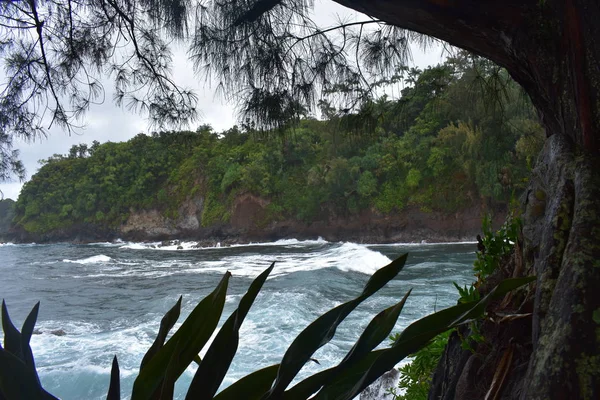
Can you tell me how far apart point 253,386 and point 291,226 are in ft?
71.3

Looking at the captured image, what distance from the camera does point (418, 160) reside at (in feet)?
64.4

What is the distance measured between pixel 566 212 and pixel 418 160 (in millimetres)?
19015

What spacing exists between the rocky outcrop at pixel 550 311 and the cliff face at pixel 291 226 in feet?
55.3

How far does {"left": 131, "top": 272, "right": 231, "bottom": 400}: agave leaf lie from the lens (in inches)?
25.9

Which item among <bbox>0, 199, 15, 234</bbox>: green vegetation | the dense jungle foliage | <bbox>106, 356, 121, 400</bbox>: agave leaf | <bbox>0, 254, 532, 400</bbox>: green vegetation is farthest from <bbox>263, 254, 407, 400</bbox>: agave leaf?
<bbox>0, 199, 15, 234</bbox>: green vegetation

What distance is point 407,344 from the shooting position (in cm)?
62

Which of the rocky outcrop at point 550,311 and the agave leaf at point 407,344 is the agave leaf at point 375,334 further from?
the rocky outcrop at point 550,311

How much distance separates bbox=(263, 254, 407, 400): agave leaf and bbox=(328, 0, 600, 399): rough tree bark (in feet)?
1.21

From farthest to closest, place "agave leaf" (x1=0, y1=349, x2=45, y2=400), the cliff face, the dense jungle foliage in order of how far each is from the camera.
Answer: the cliff face → the dense jungle foliage → "agave leaf" (x1=0, y1=349, x2=45, y2=400)

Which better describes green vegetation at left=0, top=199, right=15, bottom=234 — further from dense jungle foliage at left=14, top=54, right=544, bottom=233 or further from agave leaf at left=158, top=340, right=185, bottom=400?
agave leaf at left=158, top=340, right=185, bottom=400

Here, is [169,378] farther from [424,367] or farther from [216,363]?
[424,367]

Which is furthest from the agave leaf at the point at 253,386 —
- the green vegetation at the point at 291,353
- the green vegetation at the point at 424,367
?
the green vegetation at the point at 424,367

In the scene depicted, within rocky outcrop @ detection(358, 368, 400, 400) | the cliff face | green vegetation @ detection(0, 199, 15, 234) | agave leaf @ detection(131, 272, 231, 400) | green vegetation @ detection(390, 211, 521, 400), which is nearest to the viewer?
agave leaf @ detection(131, 272, 231, 400)

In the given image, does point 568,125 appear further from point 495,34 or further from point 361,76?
point 361,76
